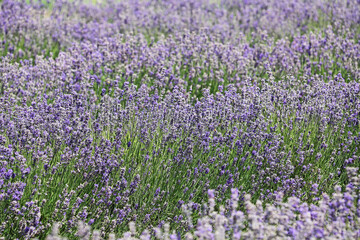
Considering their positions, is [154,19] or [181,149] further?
[154,19]

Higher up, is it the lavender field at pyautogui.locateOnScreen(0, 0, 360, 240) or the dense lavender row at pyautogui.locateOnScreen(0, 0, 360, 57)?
the dense lavender row at pyautogui.locateOnScreen(0, 0, 360, 57)

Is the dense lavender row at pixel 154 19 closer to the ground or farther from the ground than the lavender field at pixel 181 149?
farther from the ground

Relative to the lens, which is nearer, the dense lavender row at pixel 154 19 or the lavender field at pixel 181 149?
the lavender field at pixel 181 149

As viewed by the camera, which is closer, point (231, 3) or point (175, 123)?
point (175, 123)

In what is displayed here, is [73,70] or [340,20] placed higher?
[340,20]

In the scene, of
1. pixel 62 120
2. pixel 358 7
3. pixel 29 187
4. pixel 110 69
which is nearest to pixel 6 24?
pixel 110 69

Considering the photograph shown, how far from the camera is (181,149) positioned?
3.53 metres

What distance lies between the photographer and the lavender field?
2.73 meters

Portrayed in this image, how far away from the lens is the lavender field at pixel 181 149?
273 cm

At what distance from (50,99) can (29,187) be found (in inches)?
64.1

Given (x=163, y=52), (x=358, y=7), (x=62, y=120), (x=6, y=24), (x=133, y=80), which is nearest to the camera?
(x=62, y=120)

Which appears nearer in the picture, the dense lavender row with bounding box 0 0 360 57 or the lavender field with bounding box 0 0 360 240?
the lavender field with bounding box 0 0 360 240

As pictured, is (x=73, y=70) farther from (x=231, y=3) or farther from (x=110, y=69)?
(x=231, y=3)

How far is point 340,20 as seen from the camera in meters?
7.12
